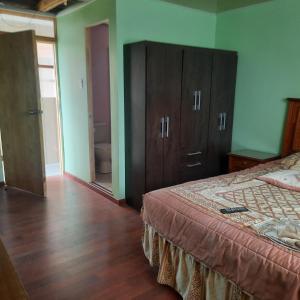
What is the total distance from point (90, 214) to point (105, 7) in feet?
7.69

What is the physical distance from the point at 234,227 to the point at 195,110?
205cm

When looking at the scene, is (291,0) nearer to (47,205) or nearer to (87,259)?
(87,259)

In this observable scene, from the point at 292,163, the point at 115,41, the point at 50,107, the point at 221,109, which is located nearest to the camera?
the point at 292,163

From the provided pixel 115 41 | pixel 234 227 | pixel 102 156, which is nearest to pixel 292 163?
pixel 234 227

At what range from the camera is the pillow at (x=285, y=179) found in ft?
7.37

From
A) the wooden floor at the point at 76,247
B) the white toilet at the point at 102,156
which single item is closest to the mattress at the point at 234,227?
the wooden floor at the point at 76,247

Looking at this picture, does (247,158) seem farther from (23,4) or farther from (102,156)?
(23,4)

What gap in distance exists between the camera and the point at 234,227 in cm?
160

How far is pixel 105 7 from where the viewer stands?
3.21 metres

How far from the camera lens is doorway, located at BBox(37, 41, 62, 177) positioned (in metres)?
4.38

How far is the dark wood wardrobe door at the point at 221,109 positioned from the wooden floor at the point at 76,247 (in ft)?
4.45

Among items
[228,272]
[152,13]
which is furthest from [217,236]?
[152,13]

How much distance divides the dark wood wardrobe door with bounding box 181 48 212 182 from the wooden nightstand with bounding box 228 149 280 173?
36 centimetres

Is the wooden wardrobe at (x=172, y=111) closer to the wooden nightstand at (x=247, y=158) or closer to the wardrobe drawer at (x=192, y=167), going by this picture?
the wardrobe drawer at (x=192, y=167)
